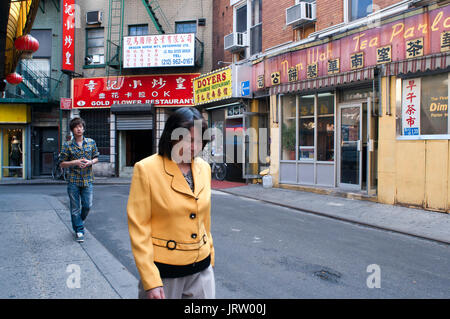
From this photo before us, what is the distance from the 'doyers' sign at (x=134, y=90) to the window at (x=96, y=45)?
3.63 feet

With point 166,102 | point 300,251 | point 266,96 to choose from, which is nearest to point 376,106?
point 266,96

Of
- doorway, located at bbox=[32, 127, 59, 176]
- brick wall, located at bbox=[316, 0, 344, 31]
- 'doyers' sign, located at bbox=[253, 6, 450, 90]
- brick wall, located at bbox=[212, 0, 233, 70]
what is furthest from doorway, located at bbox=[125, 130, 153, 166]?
brick wall, located at bbox=[316, 0, 344, 31]

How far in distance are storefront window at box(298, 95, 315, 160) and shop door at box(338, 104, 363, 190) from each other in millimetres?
1183

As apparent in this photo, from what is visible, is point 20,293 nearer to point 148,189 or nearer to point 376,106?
point 148,189

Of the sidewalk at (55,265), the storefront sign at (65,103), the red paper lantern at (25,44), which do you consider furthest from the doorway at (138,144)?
the sidewalk at (55,265)

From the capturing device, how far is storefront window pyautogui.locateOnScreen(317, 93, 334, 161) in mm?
11773

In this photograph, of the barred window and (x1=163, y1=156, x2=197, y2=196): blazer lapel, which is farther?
the barred window

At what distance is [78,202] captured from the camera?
5.95m

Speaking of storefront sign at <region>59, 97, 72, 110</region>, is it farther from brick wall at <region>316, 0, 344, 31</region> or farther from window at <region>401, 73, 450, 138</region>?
window at <region>401, 73, 450, 138</region>

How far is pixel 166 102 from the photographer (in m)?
19.2

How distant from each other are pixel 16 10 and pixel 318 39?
317 inches

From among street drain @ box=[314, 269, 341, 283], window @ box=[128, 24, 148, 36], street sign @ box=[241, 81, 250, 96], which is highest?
window @ box=[128, 24, 148, 36]

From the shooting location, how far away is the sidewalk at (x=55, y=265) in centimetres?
398

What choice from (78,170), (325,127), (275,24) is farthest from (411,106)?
(78,170)
